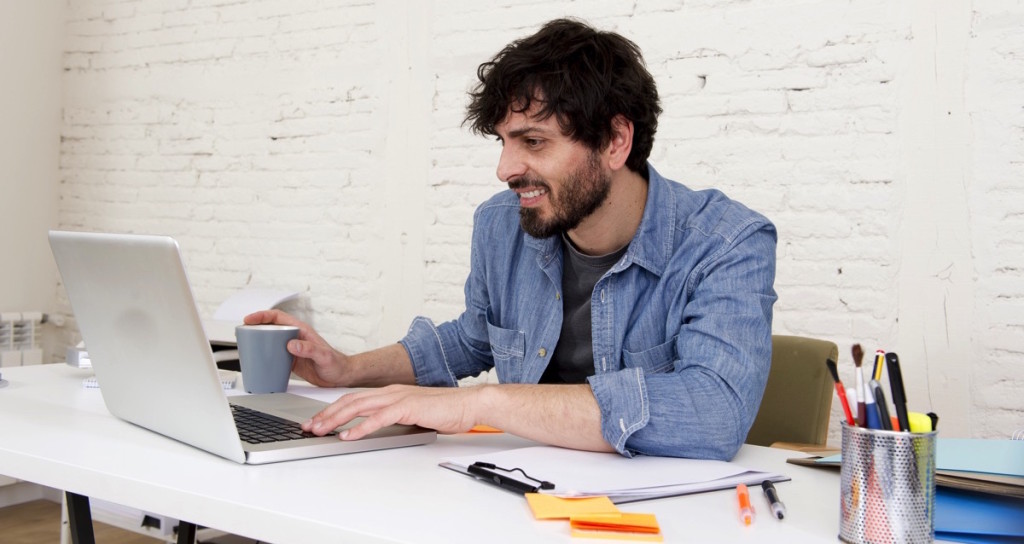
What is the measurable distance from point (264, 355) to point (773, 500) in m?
Result: 0.83

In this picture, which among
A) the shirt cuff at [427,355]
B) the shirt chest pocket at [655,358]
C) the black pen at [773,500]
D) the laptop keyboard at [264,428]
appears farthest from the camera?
the shirt cuff at [427,355]

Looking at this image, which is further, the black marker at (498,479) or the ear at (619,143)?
the ear at (619,143)

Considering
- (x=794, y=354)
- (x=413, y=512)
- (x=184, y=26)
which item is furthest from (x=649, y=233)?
(x=184, y=26)

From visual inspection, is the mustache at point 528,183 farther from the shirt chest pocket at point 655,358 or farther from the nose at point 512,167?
the shirt chest pocket at point 655,358

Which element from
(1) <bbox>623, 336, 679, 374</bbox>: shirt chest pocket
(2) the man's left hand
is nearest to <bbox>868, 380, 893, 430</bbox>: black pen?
(2) the man's left hand

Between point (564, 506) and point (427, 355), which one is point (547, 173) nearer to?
point (427, 355)

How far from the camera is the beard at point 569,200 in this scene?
60.1 inches

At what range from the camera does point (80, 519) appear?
1.24 meters

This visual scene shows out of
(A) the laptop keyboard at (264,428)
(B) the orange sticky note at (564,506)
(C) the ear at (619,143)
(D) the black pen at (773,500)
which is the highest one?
(C) the ear at (619,143)

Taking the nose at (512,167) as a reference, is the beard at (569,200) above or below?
below

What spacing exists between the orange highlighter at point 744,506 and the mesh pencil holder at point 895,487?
3.8 inches

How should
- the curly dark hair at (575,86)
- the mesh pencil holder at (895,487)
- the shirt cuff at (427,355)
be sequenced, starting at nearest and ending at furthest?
the mesh pencil holder at (895,487) → the curly dark hair at (575,86) → the shirt cuff at (427,355)

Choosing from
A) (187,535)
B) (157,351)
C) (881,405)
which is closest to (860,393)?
(881,405)

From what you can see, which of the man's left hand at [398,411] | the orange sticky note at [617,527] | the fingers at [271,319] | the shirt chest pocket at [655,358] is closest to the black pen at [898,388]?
the orange sticky note at [617,527]
